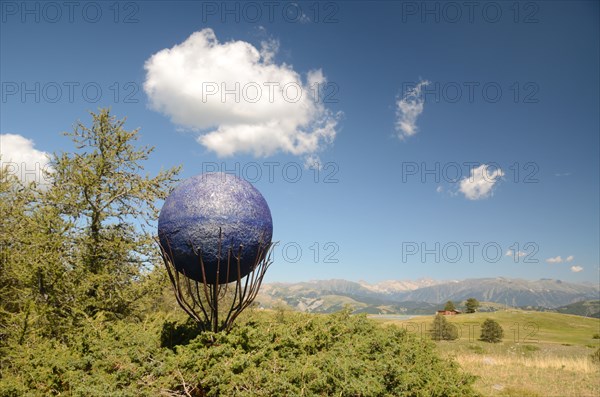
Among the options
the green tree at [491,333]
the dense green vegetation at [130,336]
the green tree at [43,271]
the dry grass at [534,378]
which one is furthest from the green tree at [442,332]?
the green tree at [43,271]

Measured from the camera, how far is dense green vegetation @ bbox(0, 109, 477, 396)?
571cm

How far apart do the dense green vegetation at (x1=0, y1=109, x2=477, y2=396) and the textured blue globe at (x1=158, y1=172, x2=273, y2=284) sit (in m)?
1.45

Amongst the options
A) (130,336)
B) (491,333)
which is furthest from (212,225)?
(491,333)

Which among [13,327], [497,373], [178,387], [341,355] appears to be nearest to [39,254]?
[13,327]

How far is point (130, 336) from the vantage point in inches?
295

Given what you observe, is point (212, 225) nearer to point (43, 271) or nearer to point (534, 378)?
point (43, 271)

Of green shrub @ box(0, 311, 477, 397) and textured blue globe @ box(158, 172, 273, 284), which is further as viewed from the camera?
textured blue globe @ box(158, 172, 273, 284)

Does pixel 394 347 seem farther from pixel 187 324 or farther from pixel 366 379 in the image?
pixel 187 324

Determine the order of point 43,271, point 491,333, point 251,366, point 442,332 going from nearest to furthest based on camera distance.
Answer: point 251,366
point 43,271
point 442,332
point 491,333

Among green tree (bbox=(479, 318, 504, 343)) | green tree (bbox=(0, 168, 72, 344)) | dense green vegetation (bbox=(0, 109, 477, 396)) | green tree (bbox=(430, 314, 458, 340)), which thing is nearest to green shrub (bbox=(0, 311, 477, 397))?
dense green vegetation (bbox=(0, 109, 477, 396))

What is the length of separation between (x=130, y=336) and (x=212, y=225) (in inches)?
122

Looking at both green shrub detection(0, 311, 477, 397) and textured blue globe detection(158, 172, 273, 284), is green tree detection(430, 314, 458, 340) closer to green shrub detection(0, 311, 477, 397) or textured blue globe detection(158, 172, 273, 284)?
green shrub detection(0, 311, 477, 397)

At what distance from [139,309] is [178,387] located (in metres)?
9.08

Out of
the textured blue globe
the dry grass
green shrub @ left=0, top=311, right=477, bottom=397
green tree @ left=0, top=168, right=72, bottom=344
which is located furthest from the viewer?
the dry grass
